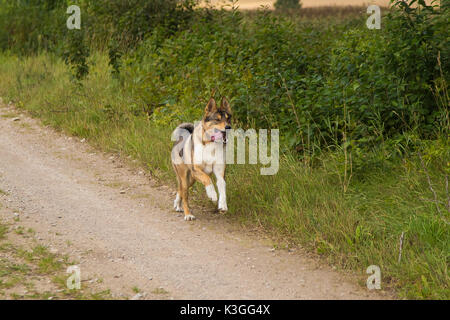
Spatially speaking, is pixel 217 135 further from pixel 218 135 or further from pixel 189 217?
pixel 189 217

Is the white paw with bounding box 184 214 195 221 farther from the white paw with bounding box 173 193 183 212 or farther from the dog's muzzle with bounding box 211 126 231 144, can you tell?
the dog's muzzle with bounding box 211 126 231 144

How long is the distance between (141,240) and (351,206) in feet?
7.76

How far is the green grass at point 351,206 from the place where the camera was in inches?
202

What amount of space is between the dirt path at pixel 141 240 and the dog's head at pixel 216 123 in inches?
42.6

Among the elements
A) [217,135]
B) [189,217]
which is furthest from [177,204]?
[217,135]

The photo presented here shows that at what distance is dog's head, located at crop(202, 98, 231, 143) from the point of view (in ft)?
20.6

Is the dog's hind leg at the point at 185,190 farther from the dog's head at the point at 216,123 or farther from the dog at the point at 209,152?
the dog's head at the point at 216,123

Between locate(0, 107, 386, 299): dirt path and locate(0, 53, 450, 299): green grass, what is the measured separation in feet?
0.90

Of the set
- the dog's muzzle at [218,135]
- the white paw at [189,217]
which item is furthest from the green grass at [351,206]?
the dog's muzzle at [218,135]

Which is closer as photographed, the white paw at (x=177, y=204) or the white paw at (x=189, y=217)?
the white paw at (x=189, y=217)

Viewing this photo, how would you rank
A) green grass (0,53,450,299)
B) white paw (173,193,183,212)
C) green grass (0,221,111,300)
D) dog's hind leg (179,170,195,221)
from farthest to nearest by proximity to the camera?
white paw (173,193,183,212), dog's hind leg (179,170,195,221), green grass (0,53,450,299), green grass (0,221,111,300)

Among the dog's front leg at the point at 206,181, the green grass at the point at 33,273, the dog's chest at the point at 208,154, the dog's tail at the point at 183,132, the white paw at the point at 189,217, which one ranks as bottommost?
the green grass at the point at 33,273

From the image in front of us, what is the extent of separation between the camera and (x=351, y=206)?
621 cm

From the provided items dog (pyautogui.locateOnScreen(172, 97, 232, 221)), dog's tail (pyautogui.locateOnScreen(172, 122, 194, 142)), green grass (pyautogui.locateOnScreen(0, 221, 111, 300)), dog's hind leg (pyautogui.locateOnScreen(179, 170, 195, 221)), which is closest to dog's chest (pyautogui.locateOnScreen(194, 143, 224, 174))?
dog (pyautogui.locateOnScreen(172, 97, 232, 221))
